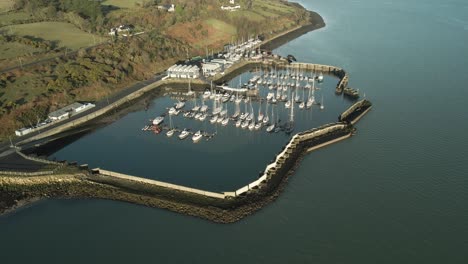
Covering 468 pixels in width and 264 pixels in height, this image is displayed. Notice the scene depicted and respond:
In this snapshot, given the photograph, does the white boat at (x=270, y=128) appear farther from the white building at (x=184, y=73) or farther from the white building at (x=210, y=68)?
the white building at (x=184, y=73)

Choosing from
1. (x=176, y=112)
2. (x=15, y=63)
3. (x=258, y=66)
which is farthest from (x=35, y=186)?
(x=258, y=66)

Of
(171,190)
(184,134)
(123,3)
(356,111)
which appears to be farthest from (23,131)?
(123,3)

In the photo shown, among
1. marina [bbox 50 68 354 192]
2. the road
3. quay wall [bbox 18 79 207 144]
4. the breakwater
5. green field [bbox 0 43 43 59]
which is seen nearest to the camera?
the breakwater

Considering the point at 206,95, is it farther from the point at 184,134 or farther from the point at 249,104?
the point at 184,134

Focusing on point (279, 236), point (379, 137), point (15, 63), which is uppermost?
point (15, 63)

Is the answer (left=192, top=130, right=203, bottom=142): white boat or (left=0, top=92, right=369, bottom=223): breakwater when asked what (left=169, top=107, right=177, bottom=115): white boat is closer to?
(left=192, top=130, right=203, bottom=142): white boat

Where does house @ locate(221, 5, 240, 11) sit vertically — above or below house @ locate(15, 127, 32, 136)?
above

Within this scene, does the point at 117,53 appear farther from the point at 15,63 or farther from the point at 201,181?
the point at 201,181

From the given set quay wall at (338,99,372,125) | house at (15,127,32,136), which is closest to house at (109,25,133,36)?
house at (15,127,32,136)
